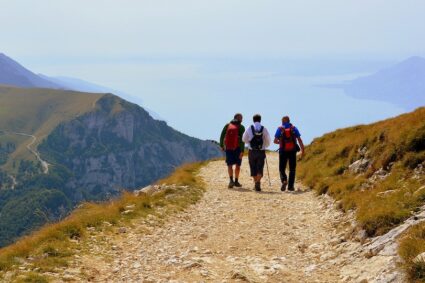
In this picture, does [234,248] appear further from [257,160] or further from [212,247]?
[257,160]

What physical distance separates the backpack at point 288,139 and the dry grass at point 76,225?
177 inches

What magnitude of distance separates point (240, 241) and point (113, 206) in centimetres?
582

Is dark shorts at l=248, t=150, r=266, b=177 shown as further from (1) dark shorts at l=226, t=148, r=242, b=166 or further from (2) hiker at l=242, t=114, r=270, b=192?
(1) dark shorts at l=226, t=148, r=242, b=166

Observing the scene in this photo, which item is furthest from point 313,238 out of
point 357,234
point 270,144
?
point 270,144

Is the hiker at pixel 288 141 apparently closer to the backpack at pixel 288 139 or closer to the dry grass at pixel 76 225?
the backpack at pixel 288 139

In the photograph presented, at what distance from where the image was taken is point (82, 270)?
31.7 ft

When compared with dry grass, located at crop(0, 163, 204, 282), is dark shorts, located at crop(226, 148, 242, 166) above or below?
above

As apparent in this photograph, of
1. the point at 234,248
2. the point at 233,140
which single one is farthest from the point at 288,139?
the point at 234,248

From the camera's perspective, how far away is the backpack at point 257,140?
821 inches

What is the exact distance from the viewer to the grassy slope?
35.3ft

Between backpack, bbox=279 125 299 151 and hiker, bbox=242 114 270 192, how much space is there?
2.40ft

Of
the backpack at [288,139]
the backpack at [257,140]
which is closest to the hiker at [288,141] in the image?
the backpack at [288,139]

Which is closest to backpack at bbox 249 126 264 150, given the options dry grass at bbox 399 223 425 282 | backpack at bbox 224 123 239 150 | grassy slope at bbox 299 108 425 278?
backpack at bbox 224 123 239 150

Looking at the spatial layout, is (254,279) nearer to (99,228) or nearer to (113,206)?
(99,228)
